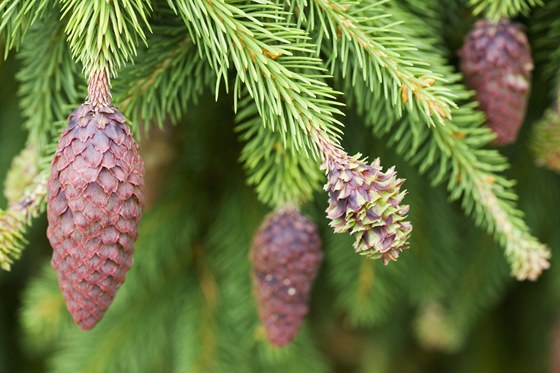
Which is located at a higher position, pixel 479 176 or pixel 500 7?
pixel 500 7

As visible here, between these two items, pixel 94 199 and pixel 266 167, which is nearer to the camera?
pixel 94 199

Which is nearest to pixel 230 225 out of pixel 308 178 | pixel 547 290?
pixel 308 178

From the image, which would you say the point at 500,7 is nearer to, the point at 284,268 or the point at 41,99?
the point at 284,268

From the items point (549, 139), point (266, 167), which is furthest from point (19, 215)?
point (549, 139)

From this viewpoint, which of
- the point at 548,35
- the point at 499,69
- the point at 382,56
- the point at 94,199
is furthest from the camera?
the point at 548,35

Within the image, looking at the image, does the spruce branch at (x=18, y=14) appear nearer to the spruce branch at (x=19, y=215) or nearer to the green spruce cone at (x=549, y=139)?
the spruce branch at (x=19, y=215)

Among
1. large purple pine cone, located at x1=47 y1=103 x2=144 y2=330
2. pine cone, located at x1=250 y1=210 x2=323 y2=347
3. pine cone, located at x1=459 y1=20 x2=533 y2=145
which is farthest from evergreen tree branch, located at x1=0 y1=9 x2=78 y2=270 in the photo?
pine cone, located at x1=459 y1=20 x2=533 y2=145

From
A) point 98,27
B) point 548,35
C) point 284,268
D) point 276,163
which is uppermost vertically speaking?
point 98,27

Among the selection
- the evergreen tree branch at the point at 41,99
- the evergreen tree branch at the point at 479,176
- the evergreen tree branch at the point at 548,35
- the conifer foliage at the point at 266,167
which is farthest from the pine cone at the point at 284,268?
the evergreen tree branch at the point at 548,35
